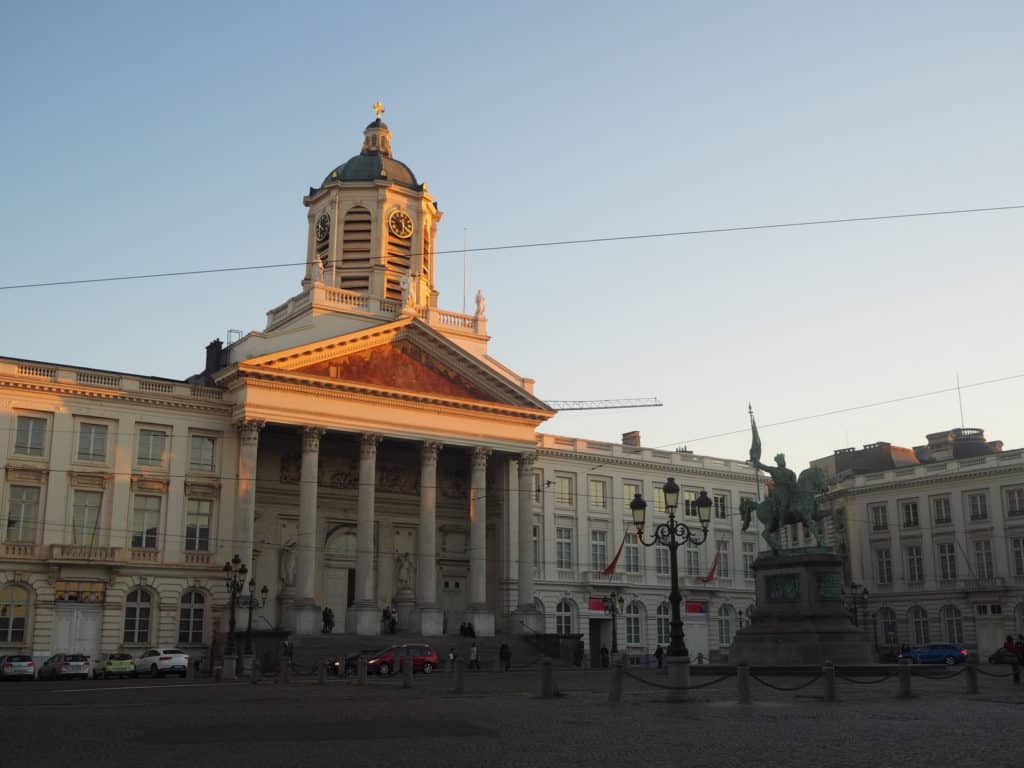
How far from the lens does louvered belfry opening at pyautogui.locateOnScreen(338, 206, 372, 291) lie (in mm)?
65125

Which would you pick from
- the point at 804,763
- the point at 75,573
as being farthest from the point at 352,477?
the point at 804,763

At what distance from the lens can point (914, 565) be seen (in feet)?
243

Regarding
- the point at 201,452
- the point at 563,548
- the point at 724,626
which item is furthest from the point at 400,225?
the point at 724,626

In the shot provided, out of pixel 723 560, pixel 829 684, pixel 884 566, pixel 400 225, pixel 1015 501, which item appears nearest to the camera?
pixel 829 684

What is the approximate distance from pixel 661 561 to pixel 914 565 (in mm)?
17563

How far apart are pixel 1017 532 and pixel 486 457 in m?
34.4

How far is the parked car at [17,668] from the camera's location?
138ft

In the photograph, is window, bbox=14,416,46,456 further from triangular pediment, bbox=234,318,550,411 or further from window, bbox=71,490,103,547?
triangular pediment, bbox=234,318,550,411

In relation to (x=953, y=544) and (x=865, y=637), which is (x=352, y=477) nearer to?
(x=865, y=637)

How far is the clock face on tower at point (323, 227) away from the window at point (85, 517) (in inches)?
890

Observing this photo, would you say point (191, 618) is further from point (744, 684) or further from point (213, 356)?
point (744, 684)

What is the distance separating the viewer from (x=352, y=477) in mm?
59781

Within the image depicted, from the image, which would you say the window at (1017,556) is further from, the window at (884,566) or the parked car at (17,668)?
the parked car at (17,668)

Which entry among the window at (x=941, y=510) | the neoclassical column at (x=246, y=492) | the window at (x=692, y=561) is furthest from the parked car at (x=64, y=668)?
the window at (x=941, y=510)
